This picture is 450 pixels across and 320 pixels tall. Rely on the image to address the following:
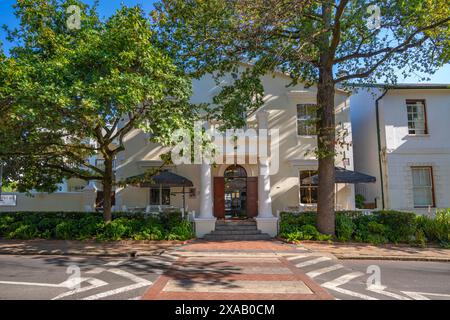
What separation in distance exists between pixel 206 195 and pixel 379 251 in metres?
7.32

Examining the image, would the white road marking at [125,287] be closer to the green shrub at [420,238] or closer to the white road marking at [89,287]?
the white road marking at [89,287]

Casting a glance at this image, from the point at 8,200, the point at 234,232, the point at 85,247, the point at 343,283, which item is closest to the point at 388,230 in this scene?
the point at 234,232

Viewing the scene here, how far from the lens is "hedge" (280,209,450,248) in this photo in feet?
43.5

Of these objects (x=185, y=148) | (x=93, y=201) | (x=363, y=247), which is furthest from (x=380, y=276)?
(x=93, y=201)

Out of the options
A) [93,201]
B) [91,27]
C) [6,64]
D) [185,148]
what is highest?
[91,27]

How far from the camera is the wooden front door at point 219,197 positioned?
58.5ft

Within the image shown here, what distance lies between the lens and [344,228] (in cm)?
1352

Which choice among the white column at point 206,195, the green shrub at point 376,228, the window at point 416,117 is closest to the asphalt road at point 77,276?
the white column at point 206,195

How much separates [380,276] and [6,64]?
11775 mm

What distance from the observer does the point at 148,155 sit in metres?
17.9

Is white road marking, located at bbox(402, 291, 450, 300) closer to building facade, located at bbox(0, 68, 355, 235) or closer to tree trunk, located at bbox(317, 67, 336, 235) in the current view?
tree trunk, located at bbox(317, 67, 336, 235)

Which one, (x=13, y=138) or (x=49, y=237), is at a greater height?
(x=13, y=138)

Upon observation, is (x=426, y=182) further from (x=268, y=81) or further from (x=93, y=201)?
(x=93, y=201)

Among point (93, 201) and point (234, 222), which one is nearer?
point (234, 222)
